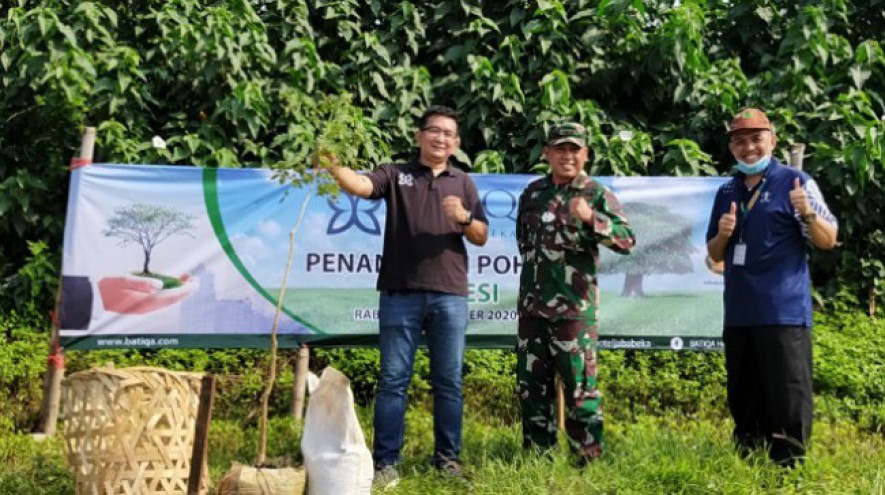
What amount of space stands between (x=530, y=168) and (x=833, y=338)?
2599 mm

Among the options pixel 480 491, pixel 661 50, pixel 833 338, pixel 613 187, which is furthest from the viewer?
pixel 661 50

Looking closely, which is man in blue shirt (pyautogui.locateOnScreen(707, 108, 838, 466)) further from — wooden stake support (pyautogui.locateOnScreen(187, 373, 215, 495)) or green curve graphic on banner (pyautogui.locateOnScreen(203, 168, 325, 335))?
green curve graphic on banner (pyautogui.locateOnScreen(203, 168, 325, 335))

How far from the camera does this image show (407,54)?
24.2 feet

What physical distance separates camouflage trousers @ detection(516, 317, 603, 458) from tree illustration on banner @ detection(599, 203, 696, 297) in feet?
5.73

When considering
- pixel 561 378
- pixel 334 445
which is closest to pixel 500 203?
pixel 561 378

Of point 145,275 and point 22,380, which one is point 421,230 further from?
point 22,380

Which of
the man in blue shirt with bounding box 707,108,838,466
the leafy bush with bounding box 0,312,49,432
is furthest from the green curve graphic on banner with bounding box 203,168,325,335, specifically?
the man in blue shirt with bounding box 707,108,838,466

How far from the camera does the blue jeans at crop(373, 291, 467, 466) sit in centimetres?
450

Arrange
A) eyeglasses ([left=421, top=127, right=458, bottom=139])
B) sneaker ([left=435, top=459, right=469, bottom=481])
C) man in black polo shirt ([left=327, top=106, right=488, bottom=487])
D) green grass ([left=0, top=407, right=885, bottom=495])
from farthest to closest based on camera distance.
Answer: eyeglasses ([left=421, top=127, right=458, bottom=139]) → man in black polo shirt ([left=327, top=106, right=488, bottom=487]) → sneaker ([left=435, top=459, right=469, bottom=481]) → green grass ([left=0, top=407, right=885, bottom=495])

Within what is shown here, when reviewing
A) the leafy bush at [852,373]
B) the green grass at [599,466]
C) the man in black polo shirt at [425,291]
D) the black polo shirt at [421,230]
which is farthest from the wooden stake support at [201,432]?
the leafy bush at [852,373]

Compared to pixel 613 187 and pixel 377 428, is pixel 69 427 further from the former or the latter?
pixel 613 187

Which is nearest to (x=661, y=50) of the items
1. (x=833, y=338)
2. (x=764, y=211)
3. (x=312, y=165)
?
(x=833, y=338)

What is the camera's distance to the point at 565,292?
4.39m

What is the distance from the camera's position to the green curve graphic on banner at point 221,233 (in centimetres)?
578
